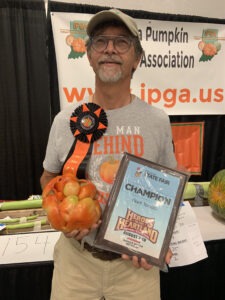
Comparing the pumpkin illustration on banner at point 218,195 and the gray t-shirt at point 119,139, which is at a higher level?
the gray t-shirt at point 119,139

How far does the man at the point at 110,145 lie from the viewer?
3.01 feet

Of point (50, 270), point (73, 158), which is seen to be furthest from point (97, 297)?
point (73, 158)

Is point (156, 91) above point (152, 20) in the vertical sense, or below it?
below

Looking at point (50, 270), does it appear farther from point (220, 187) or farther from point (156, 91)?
point (156, 91)

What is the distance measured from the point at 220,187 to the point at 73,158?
0.75m

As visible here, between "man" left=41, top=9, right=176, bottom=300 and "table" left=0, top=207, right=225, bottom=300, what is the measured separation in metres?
0.18

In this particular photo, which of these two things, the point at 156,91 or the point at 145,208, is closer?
the point at 145,208

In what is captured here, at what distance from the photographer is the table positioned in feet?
3.59

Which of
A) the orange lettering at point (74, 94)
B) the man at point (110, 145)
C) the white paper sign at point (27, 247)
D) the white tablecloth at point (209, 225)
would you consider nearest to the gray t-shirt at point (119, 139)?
the man at point (110, 145)

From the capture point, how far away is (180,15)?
2.26 meters

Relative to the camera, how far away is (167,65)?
2.29m

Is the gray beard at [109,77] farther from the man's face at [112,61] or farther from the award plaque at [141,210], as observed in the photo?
the award plaque at [141,210]

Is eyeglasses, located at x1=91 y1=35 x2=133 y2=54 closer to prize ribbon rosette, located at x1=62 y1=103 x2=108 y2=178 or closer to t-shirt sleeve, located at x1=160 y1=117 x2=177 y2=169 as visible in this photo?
prize ribbon rosette, located at x1=62 y1=103 x2=108 y2=178

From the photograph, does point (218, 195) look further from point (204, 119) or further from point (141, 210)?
point (204, 119)
